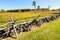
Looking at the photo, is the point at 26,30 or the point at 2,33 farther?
the point at 26,30

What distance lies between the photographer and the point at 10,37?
533 inches

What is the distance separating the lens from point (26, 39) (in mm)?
13203

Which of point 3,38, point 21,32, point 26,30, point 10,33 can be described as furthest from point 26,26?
point 3,38

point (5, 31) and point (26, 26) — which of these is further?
point (26, 26)

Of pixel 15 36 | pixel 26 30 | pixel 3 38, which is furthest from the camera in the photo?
pixel 26 30

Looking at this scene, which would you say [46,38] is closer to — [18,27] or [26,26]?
[18,27]

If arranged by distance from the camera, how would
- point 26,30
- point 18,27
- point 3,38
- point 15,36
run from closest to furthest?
point 3,38 < point 15,36 < point 18,27 < point 26,30

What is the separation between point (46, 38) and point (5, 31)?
3.06 m

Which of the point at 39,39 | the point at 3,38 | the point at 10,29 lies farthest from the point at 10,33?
the point at 39,39

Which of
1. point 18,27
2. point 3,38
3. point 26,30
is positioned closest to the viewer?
point 3,38

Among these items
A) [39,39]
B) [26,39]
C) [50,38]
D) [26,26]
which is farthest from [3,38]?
[26,26]

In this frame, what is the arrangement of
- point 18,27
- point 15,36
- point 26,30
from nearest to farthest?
point 15,36 < point 18,27 < point 26,30

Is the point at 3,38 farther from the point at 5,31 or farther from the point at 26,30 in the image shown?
the point at 26,30

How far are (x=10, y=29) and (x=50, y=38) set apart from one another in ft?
10.1
